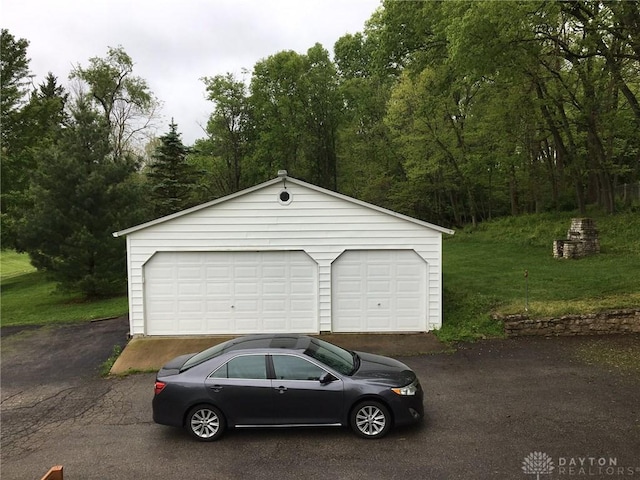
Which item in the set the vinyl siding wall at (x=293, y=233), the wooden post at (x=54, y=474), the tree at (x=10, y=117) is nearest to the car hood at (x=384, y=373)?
the wooden post at (x=54, y=474)

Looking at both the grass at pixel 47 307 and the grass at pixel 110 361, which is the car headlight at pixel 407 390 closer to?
the grass at pixel 110 361

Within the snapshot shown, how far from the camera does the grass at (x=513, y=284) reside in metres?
12.0

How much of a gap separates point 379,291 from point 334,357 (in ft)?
17.8

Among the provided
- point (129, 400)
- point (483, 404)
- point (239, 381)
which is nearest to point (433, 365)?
point (483, 404)

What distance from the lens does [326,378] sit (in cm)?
652

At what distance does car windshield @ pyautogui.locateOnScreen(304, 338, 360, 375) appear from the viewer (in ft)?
22.4

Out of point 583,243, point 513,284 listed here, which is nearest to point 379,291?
point 513,284

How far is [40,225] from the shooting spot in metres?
17.9

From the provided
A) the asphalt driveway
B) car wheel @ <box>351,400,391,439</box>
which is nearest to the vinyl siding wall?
the asphalt driveway

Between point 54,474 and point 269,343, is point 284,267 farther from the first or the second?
point 54,474

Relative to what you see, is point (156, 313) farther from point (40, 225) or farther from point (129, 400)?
point (40, 225)

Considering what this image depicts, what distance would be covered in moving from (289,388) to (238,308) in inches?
242

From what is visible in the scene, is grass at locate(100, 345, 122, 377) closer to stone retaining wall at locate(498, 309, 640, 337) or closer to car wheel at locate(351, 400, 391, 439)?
car wheel at locate(351, 400, 391, 439)

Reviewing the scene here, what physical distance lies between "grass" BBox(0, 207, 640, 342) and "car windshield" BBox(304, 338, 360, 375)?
16.1ft
